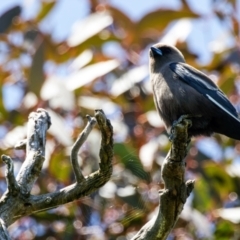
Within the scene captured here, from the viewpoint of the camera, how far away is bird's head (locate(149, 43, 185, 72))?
550 centimetres

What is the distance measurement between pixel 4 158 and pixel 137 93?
2.92m

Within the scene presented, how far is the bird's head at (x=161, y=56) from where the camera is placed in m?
5.50

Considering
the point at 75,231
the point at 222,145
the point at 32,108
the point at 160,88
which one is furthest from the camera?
the point at 222,145

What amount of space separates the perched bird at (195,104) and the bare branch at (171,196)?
0.95 m

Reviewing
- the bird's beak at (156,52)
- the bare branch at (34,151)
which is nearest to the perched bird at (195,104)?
the bird's beak at (156,52)

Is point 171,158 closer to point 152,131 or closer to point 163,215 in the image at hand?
point 163,215

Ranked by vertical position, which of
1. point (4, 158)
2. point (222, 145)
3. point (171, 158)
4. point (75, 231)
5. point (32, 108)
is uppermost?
point (4, 158)

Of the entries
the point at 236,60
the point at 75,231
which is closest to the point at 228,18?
the point at 236,60

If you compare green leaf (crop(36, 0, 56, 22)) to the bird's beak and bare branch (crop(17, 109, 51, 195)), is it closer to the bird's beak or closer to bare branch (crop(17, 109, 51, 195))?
the bird's beak

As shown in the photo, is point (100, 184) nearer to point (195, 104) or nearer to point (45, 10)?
point (195, 104)

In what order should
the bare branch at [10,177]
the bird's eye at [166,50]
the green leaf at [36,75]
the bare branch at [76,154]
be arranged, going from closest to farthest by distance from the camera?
the bare branch at [10,177], the bare branch at [76,154], the bird's eye at [166,50], the green leaf at [36,75]

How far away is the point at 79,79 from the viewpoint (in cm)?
623

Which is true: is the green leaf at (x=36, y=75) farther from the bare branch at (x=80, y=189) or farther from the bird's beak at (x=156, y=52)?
the bare branch at (x=80, y=189)

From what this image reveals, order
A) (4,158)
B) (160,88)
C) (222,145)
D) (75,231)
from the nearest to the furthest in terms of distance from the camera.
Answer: (4,158), (160,88), (75,231), (222,145)
